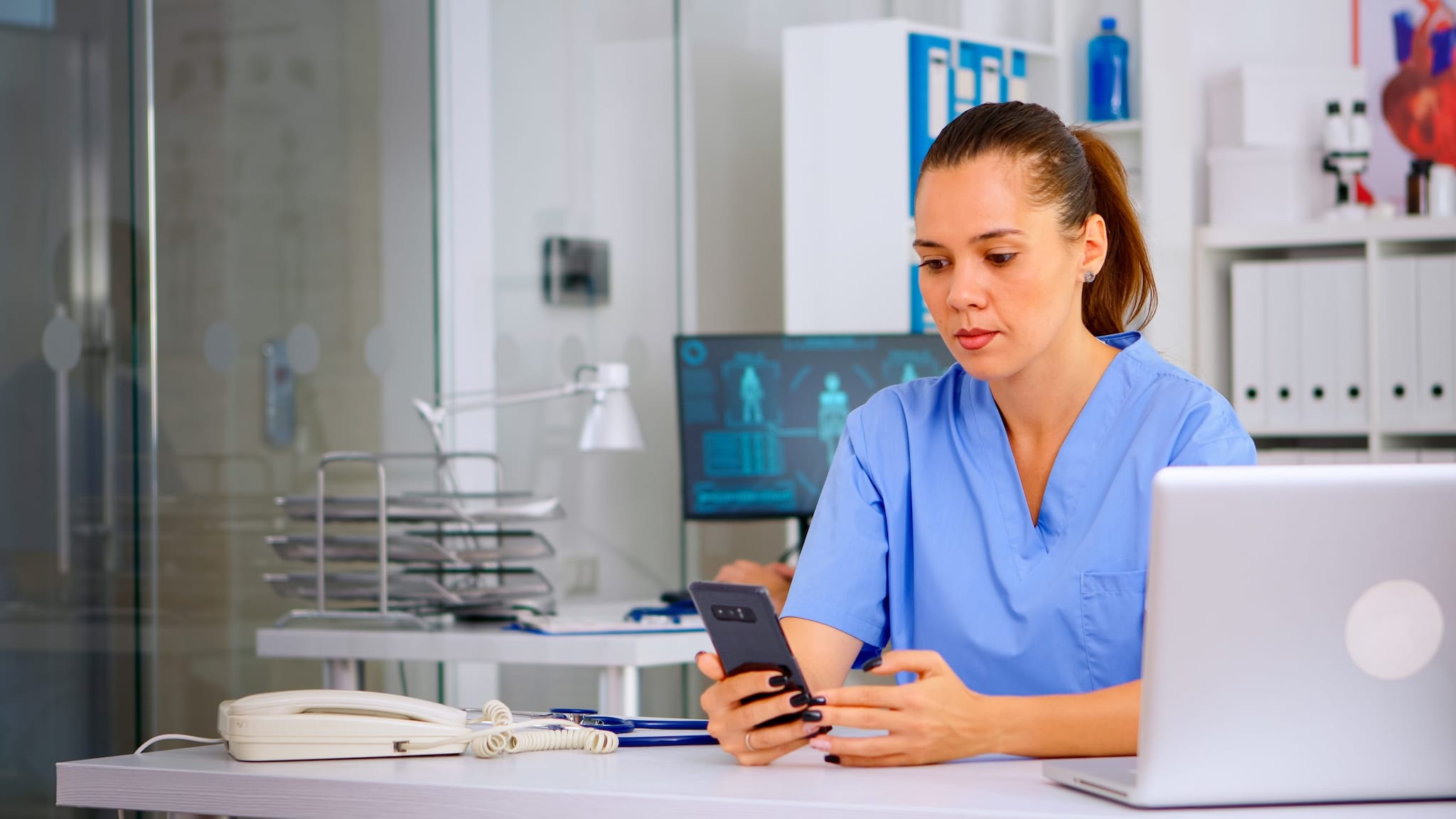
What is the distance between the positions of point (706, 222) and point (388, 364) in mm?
938

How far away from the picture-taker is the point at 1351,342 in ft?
11.6

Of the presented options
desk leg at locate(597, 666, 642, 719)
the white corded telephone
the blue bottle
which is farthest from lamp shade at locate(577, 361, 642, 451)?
the white corded telephone

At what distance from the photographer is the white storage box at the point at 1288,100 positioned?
→ 3758mm

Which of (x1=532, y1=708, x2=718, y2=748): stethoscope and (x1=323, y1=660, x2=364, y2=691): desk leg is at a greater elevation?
(x1=532, y1=708, x2=718, y2=748): stethoscope

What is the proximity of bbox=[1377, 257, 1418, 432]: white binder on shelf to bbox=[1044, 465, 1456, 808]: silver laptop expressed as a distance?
2.73 meters

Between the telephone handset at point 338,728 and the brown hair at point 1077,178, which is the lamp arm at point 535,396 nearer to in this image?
the brown hair at point 1077,178

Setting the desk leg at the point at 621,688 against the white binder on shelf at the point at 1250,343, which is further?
the white binder on shelf at the point at 1250,343

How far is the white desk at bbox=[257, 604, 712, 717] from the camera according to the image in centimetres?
238

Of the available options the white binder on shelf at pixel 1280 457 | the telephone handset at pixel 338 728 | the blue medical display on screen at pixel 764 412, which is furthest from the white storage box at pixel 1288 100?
the telephone handset at pixel 338 728

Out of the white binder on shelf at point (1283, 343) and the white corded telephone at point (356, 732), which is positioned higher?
the white binder on shelf at point (1283, 343)

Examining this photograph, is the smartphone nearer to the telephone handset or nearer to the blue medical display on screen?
the telephone handset

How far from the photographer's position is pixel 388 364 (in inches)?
126

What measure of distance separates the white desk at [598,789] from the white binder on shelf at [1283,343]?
2583mm

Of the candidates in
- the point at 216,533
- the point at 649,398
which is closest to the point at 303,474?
the point at 216,533
